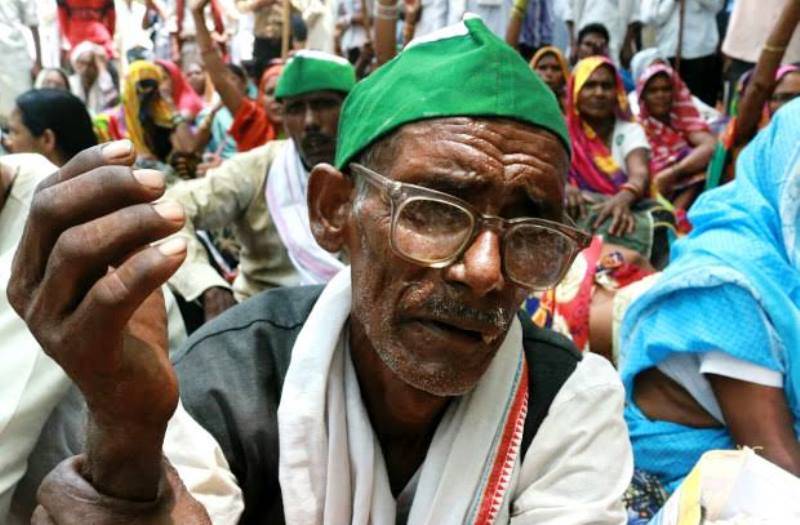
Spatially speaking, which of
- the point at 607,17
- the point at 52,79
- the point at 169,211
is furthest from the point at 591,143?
the point at 52,79

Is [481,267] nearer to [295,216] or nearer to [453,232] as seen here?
[453,232]

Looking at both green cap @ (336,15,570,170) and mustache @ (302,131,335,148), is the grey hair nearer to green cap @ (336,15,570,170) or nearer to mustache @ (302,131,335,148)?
green cap @ (336,15,570,170)

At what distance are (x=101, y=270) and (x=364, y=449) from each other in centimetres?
75

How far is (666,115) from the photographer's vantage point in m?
6.19

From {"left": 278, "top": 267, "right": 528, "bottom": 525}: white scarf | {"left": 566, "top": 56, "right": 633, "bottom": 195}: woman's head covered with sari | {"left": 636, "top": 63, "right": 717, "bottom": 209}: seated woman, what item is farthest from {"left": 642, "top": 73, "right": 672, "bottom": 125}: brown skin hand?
{"left": 278, "top": 267, "right": 528, "bottom": 525}: white scarf

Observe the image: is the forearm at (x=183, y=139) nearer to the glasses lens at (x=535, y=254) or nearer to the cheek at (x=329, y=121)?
the cheek at (x=329, y=121)

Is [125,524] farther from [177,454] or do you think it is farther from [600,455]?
[600,455]

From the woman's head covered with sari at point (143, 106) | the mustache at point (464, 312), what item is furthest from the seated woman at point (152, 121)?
the mustache at point (464, 312)

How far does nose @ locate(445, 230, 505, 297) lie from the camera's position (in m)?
1.34

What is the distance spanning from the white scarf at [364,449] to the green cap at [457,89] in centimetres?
38

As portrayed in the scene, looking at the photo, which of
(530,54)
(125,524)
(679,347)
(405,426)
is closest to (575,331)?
(679,347)

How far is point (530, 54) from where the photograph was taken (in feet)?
26.6

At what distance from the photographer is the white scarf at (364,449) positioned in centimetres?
143

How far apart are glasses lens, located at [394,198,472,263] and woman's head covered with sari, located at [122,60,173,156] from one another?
558 cm
